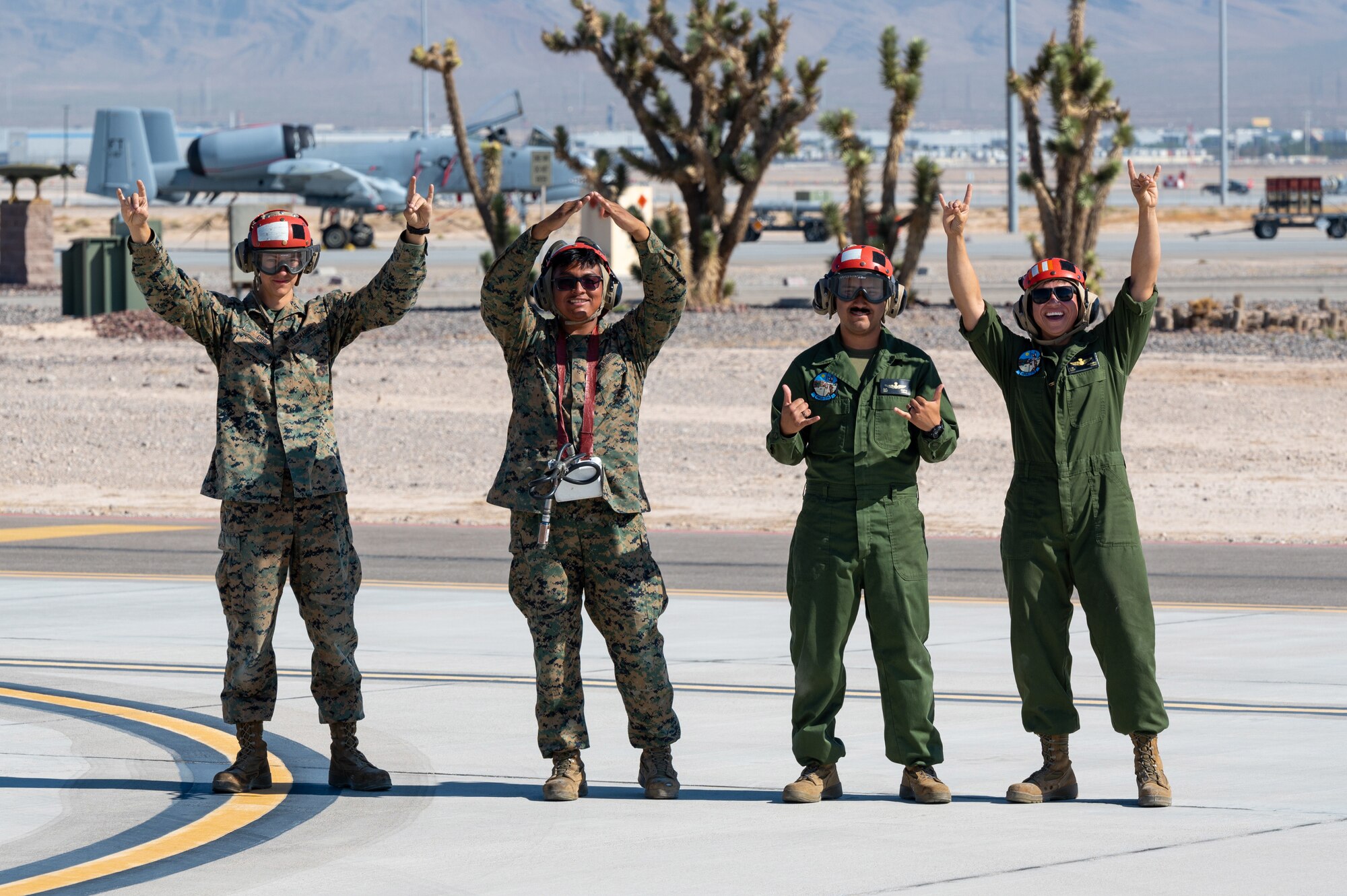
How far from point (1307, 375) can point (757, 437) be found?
881 cm

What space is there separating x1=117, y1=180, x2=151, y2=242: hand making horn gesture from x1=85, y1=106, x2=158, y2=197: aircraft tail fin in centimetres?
6190

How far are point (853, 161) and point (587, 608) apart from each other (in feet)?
94.4

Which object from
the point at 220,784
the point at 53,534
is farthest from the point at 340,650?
the point at 53,534

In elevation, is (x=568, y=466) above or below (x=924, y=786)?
above

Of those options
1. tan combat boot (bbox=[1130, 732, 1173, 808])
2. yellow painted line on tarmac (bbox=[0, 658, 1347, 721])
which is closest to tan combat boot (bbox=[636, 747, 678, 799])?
tan combat boot (bbox=[1130, 732, 1173, 808])

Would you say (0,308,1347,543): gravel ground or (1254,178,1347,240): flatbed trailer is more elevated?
(1254,178,1347,240): flatbed trailer

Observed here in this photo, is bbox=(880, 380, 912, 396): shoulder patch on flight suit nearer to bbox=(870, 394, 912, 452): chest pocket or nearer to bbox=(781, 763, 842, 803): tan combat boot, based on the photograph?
bbox=(870, 394, 912, 452): chest pocket

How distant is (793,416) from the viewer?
6.67m

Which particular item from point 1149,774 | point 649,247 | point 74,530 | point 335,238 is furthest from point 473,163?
point 1149,774

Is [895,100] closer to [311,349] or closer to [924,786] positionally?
[311,349]

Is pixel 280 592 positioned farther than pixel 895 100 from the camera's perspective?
No

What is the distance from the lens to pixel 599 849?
20.2ft

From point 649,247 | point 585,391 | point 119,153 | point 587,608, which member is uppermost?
point 119,153

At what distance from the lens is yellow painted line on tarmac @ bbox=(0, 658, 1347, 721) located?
8469 mm
